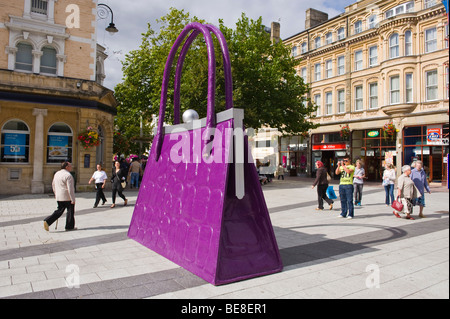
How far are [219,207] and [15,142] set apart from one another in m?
16.1

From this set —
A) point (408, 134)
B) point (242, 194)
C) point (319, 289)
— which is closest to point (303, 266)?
point (319, 289)

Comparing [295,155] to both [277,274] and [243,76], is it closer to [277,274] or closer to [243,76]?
[243,76]

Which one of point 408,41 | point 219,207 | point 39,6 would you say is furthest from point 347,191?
point 408,41

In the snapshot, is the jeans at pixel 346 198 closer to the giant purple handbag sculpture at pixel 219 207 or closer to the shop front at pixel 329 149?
the giant purple handbag sculpture at pixel 219 207

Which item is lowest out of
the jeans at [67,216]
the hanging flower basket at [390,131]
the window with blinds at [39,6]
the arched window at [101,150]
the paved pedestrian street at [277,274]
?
the paved pedestrian street at [277,274]

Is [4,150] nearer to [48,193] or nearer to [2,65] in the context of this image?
[48,193]

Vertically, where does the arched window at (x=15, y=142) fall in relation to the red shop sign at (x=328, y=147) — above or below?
below

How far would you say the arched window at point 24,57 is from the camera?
17016 mm


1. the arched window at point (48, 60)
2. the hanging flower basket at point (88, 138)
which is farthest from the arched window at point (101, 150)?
the arched window at point (48, 60)

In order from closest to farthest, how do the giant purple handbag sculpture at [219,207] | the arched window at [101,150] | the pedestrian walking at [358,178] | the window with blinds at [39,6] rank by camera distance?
1. the giant purple handbag sculpture at [219,207]
2. the pedestrian walking at [358,178]
3. the window with blinds at [39,6]
4. the arched window at [101,150]

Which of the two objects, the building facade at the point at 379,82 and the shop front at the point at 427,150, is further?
the building facade at the point at 379,82

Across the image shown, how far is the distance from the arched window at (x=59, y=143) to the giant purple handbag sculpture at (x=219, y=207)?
1438 centimetres
